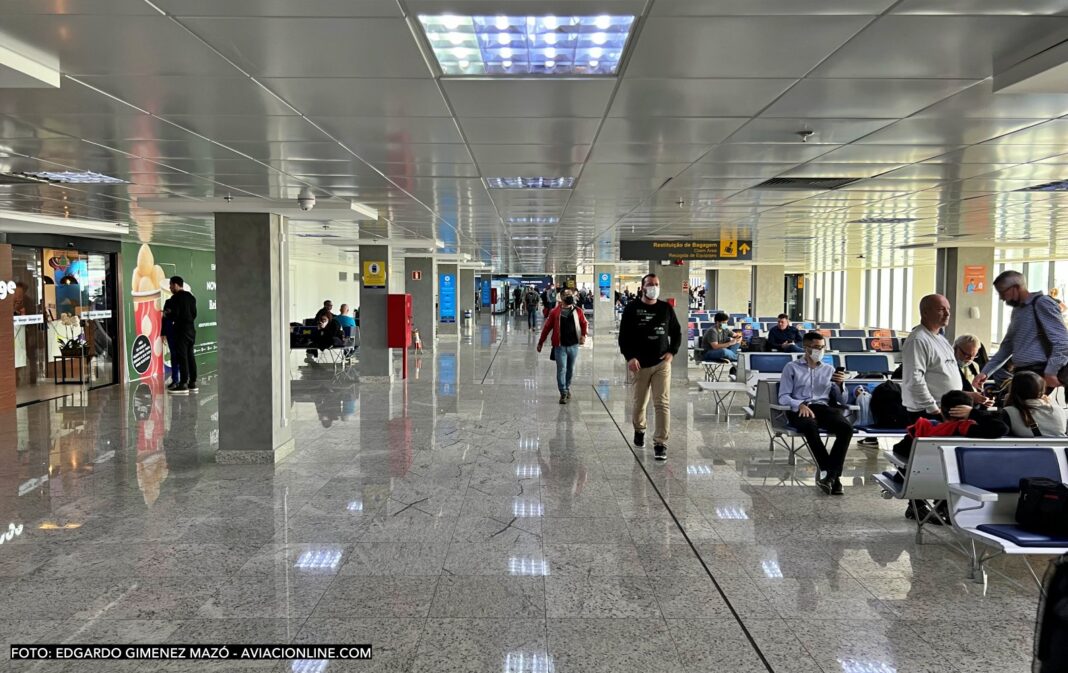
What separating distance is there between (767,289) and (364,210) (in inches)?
1060

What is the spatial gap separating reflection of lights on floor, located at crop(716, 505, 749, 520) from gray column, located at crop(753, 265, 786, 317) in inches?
1125

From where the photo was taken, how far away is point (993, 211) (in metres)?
11.4

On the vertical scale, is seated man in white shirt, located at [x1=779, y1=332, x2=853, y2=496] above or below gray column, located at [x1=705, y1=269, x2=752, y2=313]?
below

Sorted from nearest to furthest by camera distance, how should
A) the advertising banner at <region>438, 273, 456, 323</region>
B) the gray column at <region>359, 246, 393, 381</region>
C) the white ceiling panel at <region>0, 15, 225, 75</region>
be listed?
the white ceiling panel at <region>0, 15, 225, 75</region>, the gray column at <region>359, 246, 393, 381</region>, the advertising banner at <region>438, 273, 456, 323</region>

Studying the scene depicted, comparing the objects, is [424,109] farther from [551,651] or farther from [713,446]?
[713,446]

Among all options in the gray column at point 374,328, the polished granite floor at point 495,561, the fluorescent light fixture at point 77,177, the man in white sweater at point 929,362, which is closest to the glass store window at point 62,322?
the gray column at point 374,328

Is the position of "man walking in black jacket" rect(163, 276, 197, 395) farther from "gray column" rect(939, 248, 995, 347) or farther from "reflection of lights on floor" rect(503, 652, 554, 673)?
"gray column" rect(939, 248, 995, 347)

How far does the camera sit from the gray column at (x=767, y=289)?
3400cm

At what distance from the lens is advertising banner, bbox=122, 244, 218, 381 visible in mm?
17078

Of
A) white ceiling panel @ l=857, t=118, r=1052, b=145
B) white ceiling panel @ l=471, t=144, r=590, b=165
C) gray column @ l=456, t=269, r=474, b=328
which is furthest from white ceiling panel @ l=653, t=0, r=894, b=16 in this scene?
gray column @ l=456, t=269, r=474, b=328

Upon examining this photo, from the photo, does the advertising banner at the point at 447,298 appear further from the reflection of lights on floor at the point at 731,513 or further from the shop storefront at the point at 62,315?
the reflection of lights on floor at the point at 731,513

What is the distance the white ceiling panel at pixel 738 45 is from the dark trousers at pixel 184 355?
13454mm

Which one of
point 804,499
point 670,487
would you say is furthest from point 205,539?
point 804,499

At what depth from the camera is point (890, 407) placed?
8047 mm
